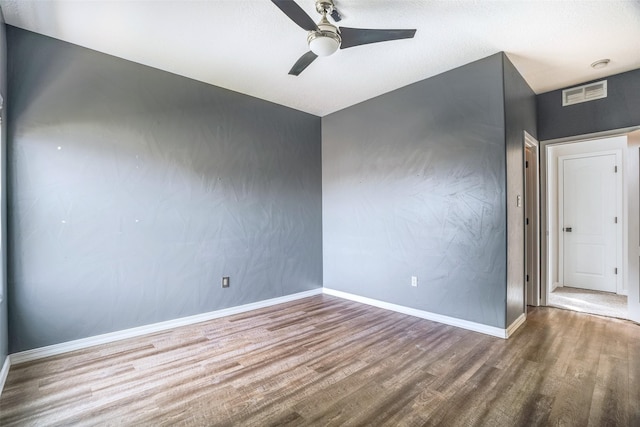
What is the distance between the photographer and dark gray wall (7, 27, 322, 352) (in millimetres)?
2527

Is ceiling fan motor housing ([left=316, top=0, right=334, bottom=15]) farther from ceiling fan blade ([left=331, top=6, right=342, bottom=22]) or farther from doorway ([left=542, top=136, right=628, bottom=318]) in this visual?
doorway ([left=542, top=136, right=628, bottom=318])

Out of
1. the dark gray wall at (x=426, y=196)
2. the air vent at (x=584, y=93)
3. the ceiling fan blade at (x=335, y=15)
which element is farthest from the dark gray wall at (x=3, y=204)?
the air vent at (x=584, y=93)

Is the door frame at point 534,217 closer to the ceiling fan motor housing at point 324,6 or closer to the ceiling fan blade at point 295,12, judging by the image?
the ceiling fan motor housing at point 324,6

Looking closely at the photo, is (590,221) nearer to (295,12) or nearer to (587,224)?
Answer: (587,224)

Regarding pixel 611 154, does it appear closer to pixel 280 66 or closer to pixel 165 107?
pixel 280 66

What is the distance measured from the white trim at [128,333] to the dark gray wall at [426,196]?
134 centimetres

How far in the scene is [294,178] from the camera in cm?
440

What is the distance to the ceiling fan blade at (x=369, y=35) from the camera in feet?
6.91

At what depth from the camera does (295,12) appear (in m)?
1.91

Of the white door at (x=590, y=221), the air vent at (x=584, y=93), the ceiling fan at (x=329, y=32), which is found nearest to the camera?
the ceiling fan at (x=329, y=32)

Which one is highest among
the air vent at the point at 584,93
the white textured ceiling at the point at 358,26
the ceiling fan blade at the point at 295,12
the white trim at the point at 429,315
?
the white textured ceiling at the point at 358,26

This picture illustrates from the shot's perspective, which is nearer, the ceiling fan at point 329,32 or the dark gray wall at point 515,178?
the ceiling fan at point 329,32

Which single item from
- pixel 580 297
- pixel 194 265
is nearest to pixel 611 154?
pixel 580 297

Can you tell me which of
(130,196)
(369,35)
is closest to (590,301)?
(369,35)
